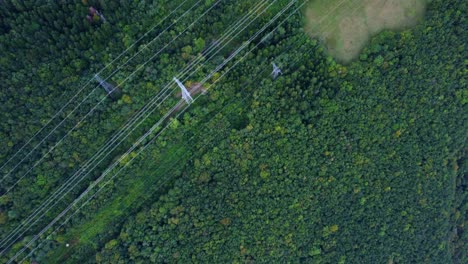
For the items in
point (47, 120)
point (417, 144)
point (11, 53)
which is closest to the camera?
point (11, 53)

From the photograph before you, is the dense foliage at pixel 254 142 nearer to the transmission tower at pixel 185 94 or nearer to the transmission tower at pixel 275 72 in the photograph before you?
the transmission tower at pixel 275 72

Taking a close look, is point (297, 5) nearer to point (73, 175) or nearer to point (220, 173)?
point (220, 173)

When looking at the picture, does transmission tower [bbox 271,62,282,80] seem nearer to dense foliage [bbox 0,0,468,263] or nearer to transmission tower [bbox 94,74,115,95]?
dense foliage [bbox 0,0,468,263]

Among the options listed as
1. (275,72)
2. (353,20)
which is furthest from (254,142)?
(353,20)

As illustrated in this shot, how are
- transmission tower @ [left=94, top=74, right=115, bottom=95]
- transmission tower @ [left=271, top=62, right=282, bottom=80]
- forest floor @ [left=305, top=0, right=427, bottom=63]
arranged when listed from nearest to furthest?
transmission tower @ [left=94, top=74, right=115, bottom=95] → transmission tower @ [left=271, top=62, right=282, bottom=80] → forest floor @ [left=305, top=0, right=427, bottom=63]

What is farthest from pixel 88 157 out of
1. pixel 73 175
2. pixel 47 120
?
pixel 47 120

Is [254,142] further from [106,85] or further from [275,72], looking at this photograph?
[106,85]

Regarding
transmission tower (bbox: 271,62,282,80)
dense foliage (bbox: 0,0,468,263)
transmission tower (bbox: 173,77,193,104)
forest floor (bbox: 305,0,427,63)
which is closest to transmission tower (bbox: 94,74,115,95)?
dense foliage (bbox: 0,0,468,263)
